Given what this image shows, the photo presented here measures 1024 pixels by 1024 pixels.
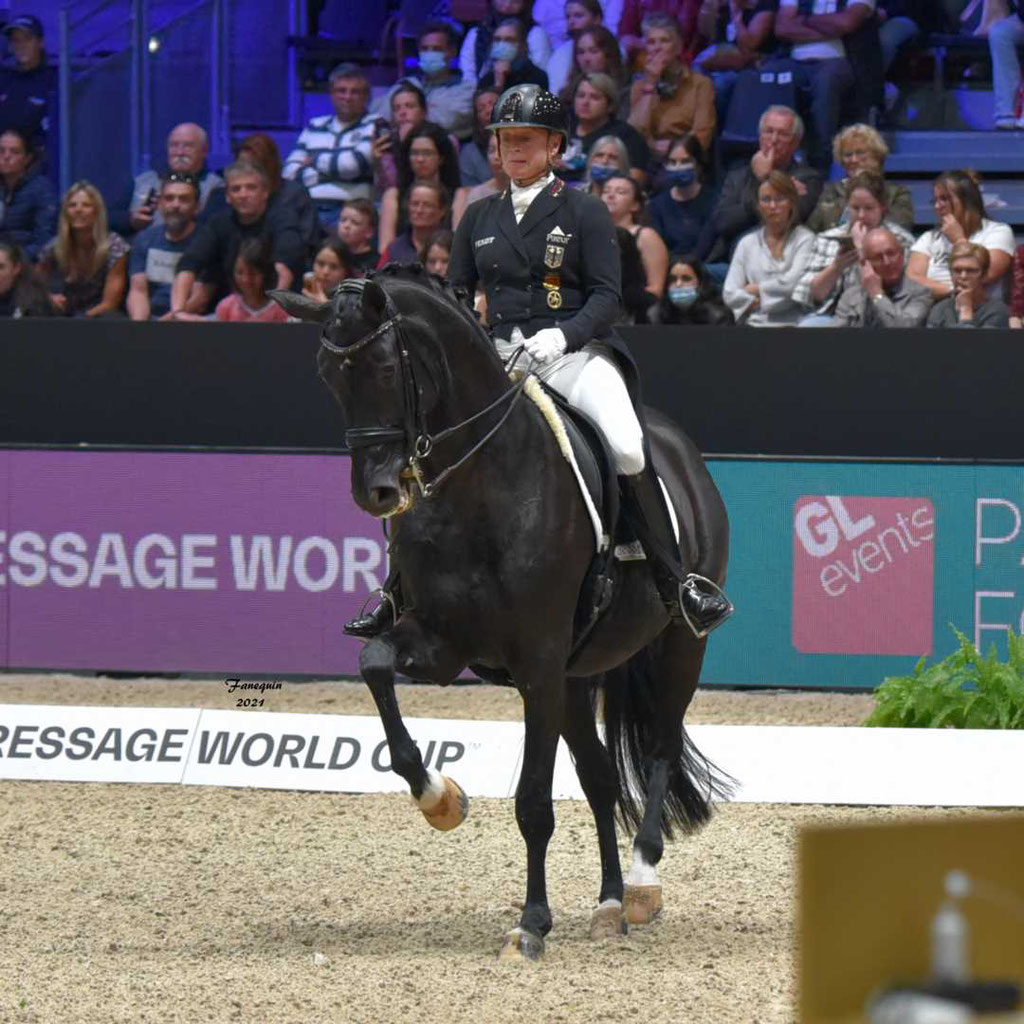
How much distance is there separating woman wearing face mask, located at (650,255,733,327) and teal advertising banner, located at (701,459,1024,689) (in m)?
1.01

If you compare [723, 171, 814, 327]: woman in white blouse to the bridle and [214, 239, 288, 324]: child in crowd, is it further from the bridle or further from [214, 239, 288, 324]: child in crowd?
the bridle

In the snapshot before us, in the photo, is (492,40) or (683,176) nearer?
(683,176)

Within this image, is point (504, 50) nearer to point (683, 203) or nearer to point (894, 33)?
point (683, 203)

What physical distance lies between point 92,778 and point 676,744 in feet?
8.64

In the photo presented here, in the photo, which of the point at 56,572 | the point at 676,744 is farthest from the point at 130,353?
the point at 676,744

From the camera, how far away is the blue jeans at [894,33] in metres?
11.8

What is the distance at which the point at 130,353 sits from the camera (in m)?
10.4

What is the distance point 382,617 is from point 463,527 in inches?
17.0

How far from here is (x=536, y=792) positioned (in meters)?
5.39

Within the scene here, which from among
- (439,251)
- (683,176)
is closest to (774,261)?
(683,176)

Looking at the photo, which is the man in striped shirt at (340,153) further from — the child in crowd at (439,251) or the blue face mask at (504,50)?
the child in crowd at (439,251)

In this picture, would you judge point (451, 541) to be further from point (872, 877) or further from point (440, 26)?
point (440, 26)

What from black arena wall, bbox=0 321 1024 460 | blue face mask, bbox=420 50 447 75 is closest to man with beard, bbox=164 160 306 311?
black arena wall, bbox=0 321 1024 460

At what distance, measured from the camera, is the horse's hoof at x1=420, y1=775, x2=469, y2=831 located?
5296 millimetres
